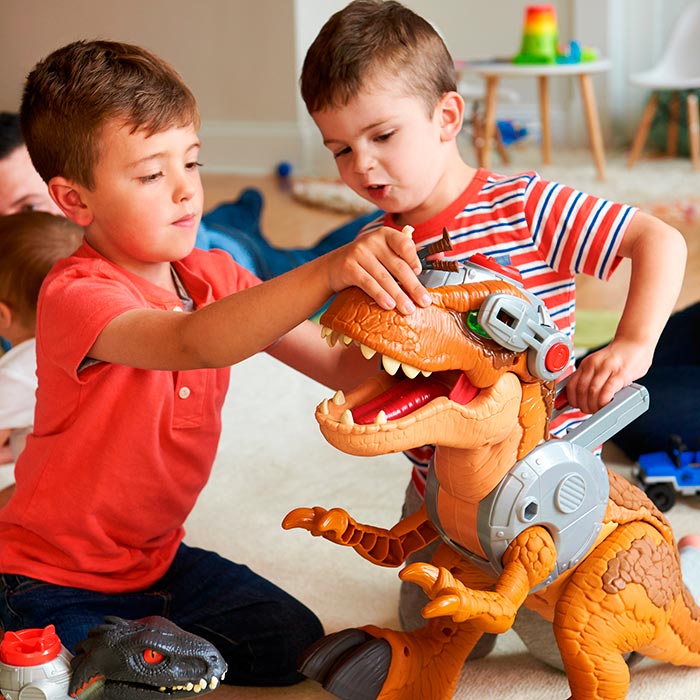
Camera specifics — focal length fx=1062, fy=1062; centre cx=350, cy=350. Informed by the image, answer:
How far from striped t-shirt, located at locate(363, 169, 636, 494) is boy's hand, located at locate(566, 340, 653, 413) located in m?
0.14

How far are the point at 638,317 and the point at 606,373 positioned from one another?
7 cm

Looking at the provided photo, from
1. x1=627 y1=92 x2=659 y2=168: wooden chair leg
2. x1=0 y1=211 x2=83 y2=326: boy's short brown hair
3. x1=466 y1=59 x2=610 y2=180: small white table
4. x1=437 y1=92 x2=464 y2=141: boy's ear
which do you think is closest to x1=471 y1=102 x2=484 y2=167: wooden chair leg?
x1=466 y1=59 x2=610 y2=180: small white table

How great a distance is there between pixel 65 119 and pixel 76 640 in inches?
20.8

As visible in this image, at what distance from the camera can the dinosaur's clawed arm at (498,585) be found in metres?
0.86

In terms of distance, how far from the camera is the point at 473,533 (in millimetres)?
943

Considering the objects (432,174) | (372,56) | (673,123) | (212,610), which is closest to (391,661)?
(212,610)

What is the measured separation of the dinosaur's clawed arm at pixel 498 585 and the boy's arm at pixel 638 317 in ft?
0.47

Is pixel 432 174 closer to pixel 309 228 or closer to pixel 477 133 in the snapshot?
pixel 309 228

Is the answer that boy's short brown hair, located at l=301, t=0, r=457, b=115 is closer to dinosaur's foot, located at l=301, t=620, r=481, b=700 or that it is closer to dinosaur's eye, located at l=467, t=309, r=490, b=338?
dinosaur's eye, located at l=467, t=309, r=490, b=338

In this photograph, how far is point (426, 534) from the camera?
103 centimetres

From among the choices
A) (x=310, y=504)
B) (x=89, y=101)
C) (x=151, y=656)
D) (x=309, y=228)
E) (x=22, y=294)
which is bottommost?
(x=309, y=228)

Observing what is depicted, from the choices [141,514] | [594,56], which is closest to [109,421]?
[141,514]

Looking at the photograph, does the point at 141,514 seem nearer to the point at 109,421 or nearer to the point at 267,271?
the point at 109,421

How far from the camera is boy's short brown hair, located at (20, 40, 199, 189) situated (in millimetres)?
1040
